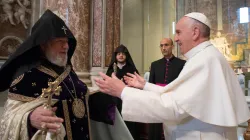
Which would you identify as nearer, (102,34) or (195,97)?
(195,97)

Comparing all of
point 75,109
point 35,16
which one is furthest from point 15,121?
point 35,16

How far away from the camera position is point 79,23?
5867 mm

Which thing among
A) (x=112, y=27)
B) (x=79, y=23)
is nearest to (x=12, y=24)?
(x=79, y=23)

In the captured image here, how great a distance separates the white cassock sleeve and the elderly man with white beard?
0.50 metres

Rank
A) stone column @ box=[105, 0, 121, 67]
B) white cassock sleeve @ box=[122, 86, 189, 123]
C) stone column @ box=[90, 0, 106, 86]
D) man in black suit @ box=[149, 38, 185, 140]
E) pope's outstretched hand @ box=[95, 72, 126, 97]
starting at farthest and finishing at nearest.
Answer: stone column @ box=[105, 0, 121, 67] → stone column @ box=[90, 0, 106, 86] → man in black suit @ box=[149, 38, 185, 140] → pope's outstretched hand @ box=[95, 72, 126, 97] → white cassock sleeve @ box=[122, 86, 189, 123]

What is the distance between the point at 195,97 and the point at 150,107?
1.08ft

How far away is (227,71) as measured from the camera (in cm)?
206

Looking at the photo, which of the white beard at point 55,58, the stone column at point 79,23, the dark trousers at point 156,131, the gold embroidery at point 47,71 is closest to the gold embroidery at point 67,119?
the gold embroidery at point 47,71

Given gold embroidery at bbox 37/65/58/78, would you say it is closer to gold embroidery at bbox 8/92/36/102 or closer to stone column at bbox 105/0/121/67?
gold embroidery at bbox 8/92/36/102

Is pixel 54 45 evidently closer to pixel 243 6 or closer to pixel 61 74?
pixel 61 74

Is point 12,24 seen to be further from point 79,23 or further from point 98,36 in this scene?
point 98,36

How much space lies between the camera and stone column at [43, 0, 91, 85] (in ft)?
18.9

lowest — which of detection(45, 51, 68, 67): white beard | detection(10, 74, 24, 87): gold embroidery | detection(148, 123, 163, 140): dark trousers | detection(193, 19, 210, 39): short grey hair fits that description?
detection(148, 123, 163, 140): dark trousers

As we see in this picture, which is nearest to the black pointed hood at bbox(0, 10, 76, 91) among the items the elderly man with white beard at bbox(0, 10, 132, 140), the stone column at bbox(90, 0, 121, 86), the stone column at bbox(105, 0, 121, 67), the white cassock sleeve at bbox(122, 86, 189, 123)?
the elderly man with white beard at bbox(0, 10, 132, 140)
